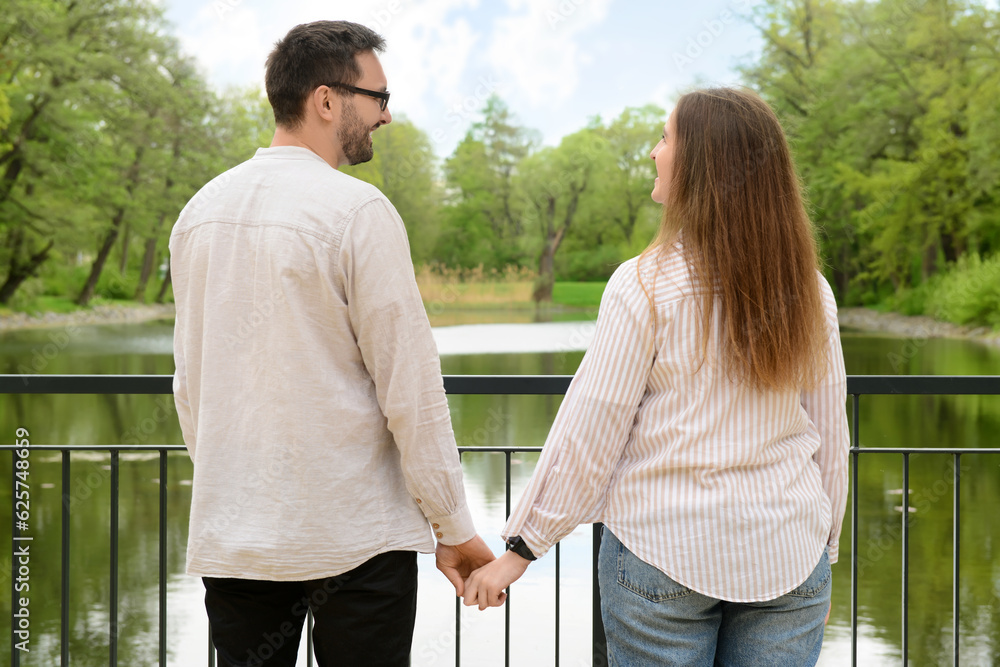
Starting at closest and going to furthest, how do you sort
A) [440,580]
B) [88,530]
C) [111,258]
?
[440,580], [88,530], [111,258]

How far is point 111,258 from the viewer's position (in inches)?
1287

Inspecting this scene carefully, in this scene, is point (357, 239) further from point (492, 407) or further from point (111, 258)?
point (111, 258)

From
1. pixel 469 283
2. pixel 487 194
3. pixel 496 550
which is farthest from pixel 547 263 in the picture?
pixel 496 550

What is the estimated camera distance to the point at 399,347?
3.10 feet

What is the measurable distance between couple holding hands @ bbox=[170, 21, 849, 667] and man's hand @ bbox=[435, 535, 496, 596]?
0.17 feet

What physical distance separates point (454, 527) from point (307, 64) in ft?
1.93

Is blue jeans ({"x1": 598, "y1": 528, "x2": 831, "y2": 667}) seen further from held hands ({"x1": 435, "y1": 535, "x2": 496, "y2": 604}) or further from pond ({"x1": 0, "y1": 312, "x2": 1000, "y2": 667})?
pond ({"x1": 0, "y1": 312, "x2": 1000, "y2": 667})

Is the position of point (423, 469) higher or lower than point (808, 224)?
lower

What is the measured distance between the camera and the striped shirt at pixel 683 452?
897 mm

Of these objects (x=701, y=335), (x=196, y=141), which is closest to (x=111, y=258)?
(x=196, y=141)

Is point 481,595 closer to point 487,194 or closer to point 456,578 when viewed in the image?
point 456,578

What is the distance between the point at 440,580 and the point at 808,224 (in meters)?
5.50

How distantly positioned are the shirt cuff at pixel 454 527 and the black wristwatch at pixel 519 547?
6 cm

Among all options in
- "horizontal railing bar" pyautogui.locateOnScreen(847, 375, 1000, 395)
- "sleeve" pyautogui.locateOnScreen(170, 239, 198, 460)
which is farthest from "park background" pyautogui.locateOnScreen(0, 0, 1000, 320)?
"sleeve" pyautogui.locateOnScreen(170, 239, 198, 460)
